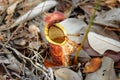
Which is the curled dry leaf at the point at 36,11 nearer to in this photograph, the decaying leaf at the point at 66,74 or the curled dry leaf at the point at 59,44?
the curled dry leaf at the point at 59,44

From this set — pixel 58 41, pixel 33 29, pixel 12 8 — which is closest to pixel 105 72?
pixel 58 41

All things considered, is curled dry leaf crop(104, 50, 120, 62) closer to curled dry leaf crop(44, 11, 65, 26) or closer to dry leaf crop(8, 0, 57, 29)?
curled dry leaf crop(44, 11, 65, 26)

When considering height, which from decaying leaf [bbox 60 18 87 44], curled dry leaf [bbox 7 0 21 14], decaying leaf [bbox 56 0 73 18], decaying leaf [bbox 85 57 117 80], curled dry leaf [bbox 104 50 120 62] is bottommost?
decaying leaf [bbox 85 57 117 80]

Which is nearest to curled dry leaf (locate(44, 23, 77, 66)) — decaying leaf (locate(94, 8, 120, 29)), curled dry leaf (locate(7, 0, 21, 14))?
decaying leaf (locate(94, 8, 120, 29))

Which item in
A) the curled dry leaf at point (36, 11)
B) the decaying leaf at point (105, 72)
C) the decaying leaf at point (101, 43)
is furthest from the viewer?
the curled dry leaf at point (36, 11)

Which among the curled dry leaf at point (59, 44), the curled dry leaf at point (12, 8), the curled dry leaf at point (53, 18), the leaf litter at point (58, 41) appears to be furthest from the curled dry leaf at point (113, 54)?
the curled dry leaf at point (12, 8)

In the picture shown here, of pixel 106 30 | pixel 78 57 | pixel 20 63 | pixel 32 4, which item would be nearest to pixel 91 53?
pixel 78 57

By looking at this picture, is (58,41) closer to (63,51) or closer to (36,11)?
(63,51)
